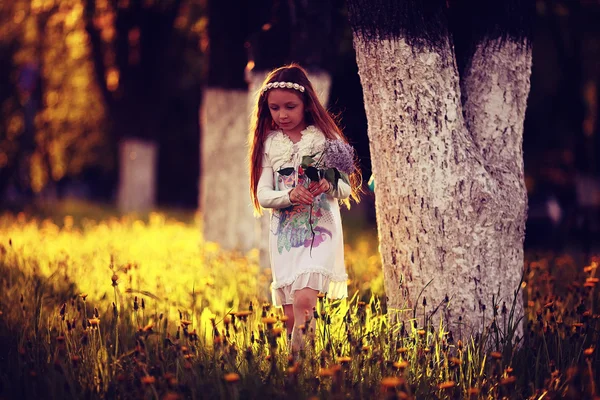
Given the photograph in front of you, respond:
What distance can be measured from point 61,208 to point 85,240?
6504 millimetres

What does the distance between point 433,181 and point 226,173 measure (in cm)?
507

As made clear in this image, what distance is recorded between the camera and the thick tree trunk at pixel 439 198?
3.88 m

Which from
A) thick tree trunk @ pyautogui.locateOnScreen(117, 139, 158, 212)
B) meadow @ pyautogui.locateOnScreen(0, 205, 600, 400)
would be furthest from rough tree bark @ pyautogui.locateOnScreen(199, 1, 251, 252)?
thick tree trunk @ pyautogui.locateOnScreen(117, 139, 158, 212)

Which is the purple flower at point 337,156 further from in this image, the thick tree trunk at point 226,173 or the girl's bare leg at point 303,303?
the thick tree trunk at point 226,173

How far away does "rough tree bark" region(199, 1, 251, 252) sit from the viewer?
28.0 feet

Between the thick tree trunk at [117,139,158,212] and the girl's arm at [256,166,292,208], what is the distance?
435 inches

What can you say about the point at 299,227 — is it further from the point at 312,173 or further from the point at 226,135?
the point at 226,135

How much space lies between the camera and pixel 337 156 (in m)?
3.66

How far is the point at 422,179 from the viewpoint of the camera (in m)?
3.89

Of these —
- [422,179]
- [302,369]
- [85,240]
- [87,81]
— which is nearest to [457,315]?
[422,179]

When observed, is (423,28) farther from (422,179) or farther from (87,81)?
(87,81)

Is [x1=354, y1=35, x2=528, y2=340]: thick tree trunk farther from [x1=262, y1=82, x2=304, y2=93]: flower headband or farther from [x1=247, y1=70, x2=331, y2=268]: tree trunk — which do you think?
[x1=247, y1=70, x2=331, y2=268]: tree trunk

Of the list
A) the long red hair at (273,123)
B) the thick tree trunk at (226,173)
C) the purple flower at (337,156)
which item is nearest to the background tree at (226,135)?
the thick tree trunk at (226,173)

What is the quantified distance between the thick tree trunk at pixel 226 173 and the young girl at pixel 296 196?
14.9ft
